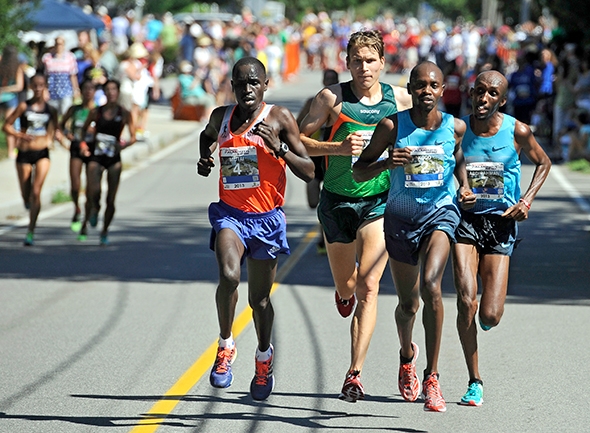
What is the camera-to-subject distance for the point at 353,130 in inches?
278

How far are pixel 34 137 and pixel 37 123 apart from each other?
6.5 inches

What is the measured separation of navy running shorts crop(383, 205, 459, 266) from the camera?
6547 millimetres

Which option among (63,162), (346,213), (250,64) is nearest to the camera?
Answer: (250,64)

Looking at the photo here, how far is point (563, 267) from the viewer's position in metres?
12.1

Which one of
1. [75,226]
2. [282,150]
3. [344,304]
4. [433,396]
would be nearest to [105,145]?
[75,226]

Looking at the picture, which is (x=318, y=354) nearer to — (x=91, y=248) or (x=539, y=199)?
(x=91, y=248)

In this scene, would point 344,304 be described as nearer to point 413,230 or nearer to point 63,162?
point 413,230

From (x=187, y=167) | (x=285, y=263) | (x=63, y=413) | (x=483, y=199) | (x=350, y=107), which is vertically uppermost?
(x=350, y=107)

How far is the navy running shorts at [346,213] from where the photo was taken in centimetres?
710

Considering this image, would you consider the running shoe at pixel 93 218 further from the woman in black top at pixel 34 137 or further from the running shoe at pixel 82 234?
the woman in black top at pixel 34 137

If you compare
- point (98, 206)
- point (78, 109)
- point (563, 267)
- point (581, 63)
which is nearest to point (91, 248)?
point (98, 206)

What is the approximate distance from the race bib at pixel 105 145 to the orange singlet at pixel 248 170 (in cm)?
681

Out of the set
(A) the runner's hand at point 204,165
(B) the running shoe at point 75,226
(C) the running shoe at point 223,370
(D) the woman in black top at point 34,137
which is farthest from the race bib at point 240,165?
(B) the running shoe at point 75,226

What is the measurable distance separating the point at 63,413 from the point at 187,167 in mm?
15642
